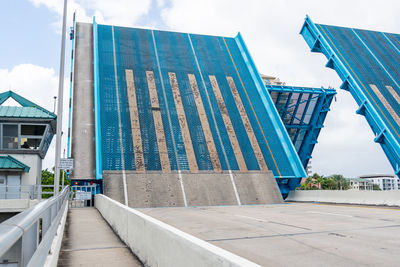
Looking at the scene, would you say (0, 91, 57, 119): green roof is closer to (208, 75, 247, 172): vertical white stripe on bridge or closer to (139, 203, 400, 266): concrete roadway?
(208, 75, 247, 172): vertical white stripe on bridge

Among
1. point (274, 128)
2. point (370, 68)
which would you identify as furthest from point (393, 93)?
point (274, 128)

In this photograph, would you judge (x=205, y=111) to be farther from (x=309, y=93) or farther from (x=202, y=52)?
(x=309, y=93)

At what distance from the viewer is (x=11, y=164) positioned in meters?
27.0

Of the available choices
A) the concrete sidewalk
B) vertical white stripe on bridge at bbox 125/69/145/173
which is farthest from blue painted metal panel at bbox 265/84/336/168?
the concrete sidewalk

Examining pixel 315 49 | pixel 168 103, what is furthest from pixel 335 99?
pixel 168 103

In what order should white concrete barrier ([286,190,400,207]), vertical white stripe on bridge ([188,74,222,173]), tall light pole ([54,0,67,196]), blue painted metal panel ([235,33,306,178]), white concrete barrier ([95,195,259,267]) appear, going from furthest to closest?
blue painted metal panel ([235,33,306,178]) < vertical white stripe on bridge ([188,74,222,173]) < white concrete barrier ([286,190,400,207]) < tall light pole ([54,0,67,196]) < white concrete barrier ([95,195,259,267])

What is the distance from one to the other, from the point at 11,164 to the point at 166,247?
84.2ft

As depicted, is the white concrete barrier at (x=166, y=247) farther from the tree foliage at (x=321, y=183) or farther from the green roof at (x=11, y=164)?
the tree foliage at (x=321, y=183)

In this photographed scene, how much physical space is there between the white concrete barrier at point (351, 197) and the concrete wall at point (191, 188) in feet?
9.74

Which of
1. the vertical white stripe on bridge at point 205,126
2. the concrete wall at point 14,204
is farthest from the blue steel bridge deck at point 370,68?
the concrete wall at point 14,204

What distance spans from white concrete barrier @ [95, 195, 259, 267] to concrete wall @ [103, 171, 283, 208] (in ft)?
40.3

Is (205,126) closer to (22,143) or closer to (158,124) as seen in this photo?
(158,124)

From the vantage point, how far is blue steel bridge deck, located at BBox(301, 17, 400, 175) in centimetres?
2644

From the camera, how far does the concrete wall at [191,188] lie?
70.5 feet
